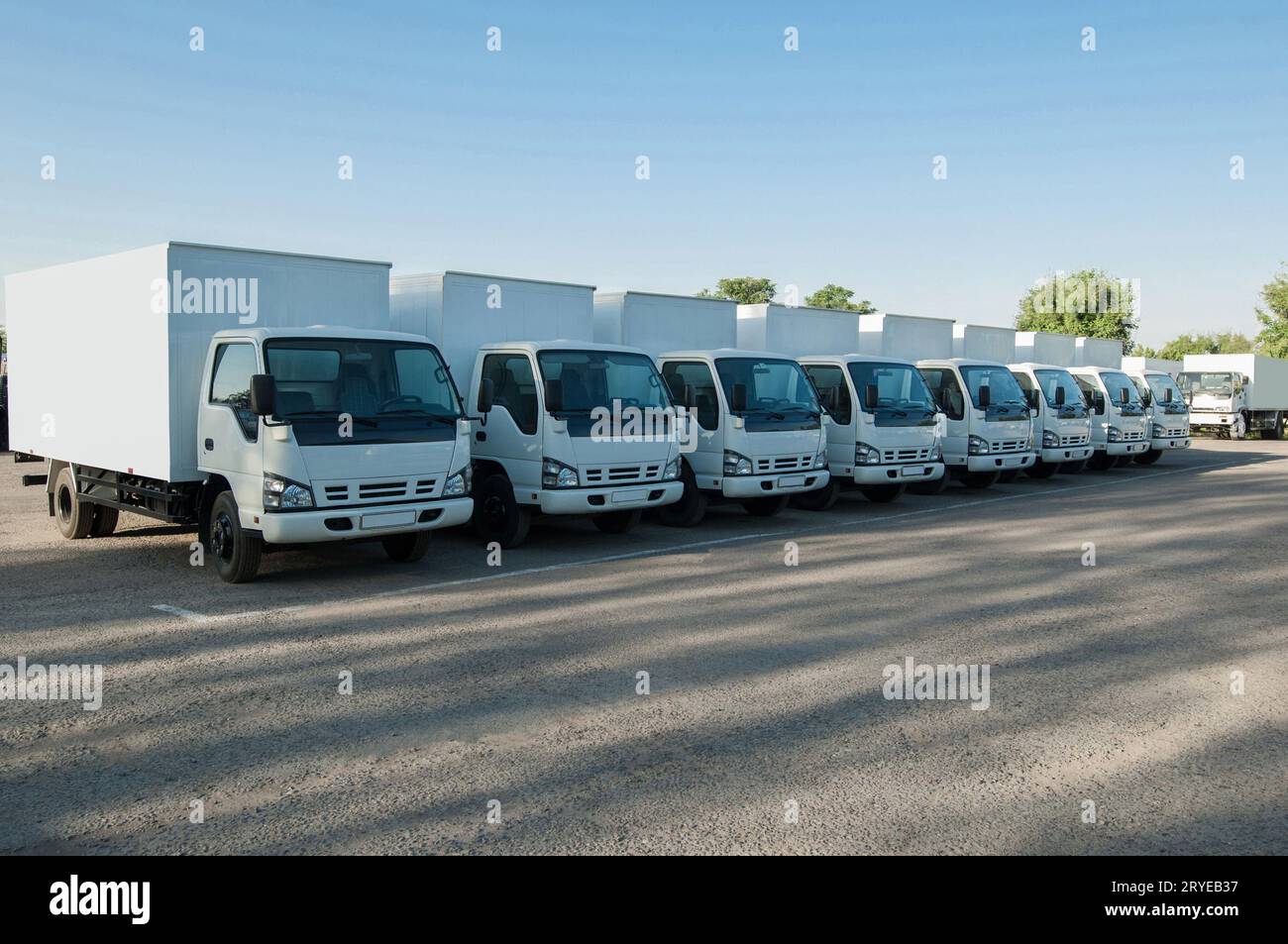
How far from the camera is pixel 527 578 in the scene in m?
9.99

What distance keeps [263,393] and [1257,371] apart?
39050 mm

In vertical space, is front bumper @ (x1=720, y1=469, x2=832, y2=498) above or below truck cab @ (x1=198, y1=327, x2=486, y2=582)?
below

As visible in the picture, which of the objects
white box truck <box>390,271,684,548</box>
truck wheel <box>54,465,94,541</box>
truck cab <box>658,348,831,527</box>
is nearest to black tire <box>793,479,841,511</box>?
truck cab <box>658,348,831,527</box>

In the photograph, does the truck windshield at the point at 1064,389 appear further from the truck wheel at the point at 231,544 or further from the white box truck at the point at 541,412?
the truck wheel at the point at 231,544

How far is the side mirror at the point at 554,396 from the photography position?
37.6ft

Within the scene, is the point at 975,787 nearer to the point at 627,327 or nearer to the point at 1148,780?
the point at 1148,780

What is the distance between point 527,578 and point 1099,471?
17.0 m

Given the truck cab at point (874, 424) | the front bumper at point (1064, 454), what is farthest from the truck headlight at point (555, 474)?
the front bumper at point (1064, 454)

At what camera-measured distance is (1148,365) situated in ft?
117

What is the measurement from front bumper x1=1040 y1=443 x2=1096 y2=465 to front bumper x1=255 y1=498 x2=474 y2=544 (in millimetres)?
13397

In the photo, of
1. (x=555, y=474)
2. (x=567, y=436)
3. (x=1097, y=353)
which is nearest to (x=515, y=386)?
(x=567, y=436)

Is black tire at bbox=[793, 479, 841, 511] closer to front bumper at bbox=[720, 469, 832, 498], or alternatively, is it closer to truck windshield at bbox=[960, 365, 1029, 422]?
front bumper at bbox=[720, 469, 832, 498]

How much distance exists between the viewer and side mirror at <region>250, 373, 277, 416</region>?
8844 millimetres

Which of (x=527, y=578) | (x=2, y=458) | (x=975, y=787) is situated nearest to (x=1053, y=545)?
(x=527, y=578)
